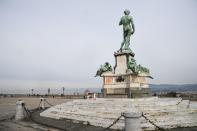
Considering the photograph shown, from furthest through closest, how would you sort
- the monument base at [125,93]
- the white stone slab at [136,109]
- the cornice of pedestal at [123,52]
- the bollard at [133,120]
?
1. the cornice of pedestal at [123,52]
2. the monument base at [125,93]
3. the white stone slab at [136,109]
4. the bollard at [133,120]

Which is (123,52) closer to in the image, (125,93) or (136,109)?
Result: (125,93)

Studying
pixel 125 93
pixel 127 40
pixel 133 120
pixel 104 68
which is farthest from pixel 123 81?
pixel 133 120

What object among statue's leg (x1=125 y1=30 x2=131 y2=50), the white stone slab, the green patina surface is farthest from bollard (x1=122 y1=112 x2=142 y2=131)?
statue's leg (x1=125 y1=30 x2=131 y2=50)

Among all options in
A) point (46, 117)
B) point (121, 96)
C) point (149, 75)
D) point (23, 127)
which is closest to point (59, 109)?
point (46, 117)

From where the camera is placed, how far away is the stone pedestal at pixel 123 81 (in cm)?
1530

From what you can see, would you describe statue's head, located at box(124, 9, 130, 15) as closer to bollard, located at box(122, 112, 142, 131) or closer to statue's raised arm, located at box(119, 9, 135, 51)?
statue's raised arm, located at box(119, 9, 135, 51)

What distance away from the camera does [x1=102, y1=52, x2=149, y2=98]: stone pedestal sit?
15305 millimetres

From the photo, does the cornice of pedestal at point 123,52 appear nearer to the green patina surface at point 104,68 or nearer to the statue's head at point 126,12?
the green patina surface at point 104,68

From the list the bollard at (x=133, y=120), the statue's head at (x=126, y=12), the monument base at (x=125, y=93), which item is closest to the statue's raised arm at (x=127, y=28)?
the statue's head at (x=126, y=12)

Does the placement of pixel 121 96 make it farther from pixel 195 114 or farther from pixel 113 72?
pixel 195 114

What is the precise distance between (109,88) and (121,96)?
138 centimetres

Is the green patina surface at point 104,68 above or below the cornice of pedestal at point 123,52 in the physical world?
below

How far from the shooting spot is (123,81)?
1599 centimetres

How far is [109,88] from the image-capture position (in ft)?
54.2
